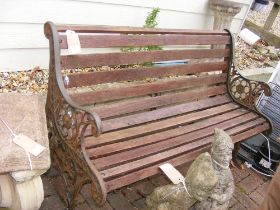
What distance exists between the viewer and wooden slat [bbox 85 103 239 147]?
2.53 m

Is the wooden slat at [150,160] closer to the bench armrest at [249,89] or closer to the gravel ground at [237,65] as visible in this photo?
the bench armrest at [249,89]

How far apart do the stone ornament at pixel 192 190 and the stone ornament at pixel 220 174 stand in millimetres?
130

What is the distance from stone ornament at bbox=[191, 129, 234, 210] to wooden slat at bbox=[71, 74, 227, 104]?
2.55 ft

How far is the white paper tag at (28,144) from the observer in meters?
2.01

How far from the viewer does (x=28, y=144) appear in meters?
2.04

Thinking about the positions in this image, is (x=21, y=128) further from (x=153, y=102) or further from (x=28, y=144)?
(x=153, y=102)

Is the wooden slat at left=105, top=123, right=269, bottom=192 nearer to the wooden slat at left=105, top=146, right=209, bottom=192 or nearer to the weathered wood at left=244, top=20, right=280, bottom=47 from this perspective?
the wooden slat at left=105, top=146, right=209, bottom=192

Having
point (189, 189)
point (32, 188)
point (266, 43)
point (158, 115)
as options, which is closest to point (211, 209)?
point (189, 189)

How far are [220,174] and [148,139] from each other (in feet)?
1.94

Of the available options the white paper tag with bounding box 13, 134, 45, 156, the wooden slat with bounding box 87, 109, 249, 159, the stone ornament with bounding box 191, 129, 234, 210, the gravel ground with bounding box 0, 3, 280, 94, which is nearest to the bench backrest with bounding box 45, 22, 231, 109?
the wooden slat with bounding box 87, 109, 249, 159

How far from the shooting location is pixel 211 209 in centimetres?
248

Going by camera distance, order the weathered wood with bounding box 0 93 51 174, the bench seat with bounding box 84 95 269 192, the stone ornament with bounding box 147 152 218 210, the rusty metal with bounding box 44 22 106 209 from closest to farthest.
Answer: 1. the weathered wood with bounding box 0 93 51 174
2. the rusty metal with bounding box 44 22 106 209
3. the stone ornament with bounding box 147 152 218 210
4. the bench seat with bounding box 84 95 269 192

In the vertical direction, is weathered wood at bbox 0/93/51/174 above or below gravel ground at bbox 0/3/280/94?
above

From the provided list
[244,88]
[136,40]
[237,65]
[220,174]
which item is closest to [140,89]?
[136,40]
